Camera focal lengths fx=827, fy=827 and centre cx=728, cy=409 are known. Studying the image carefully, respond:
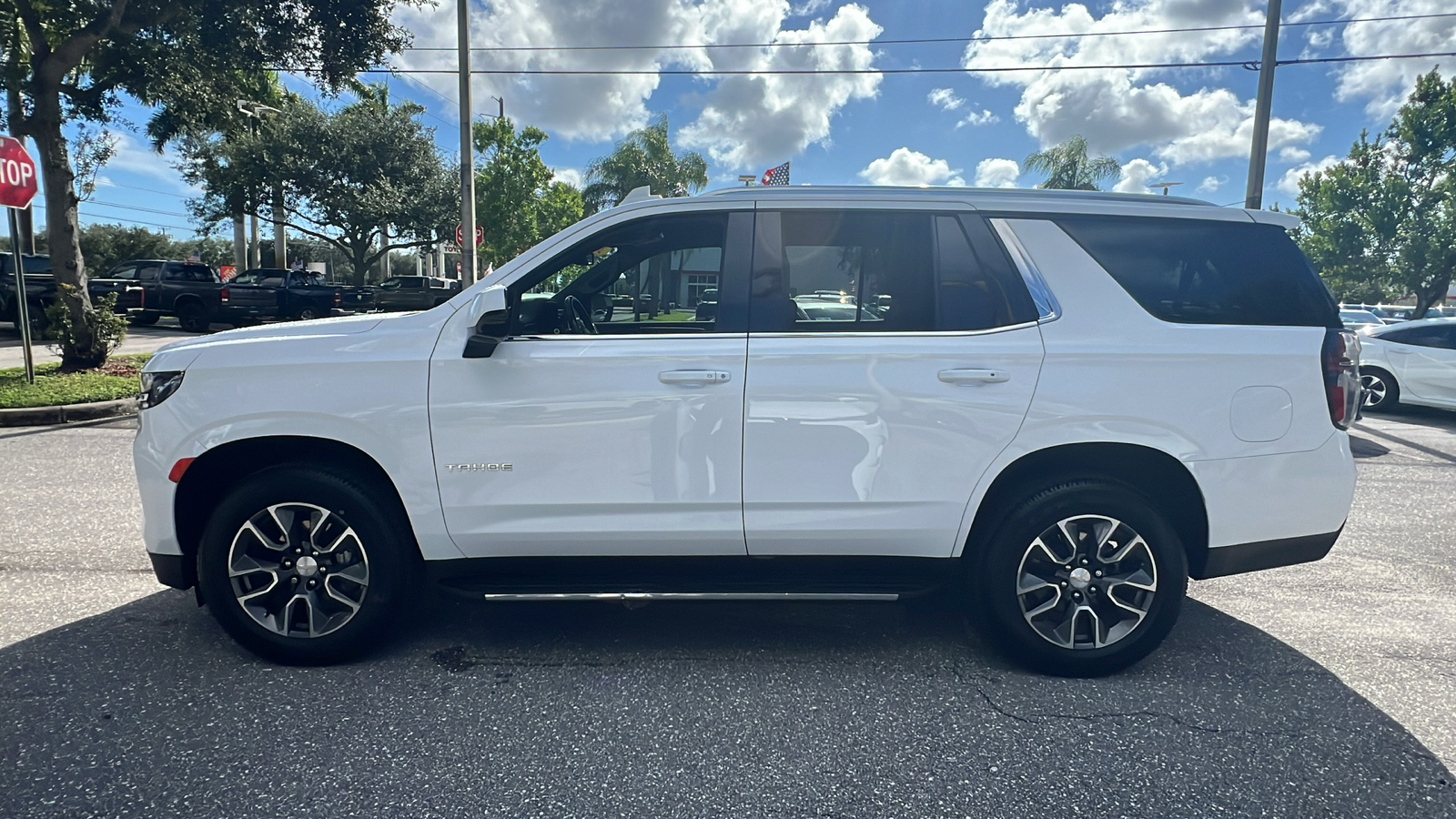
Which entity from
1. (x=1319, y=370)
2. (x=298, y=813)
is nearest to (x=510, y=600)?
(x=298, y=813)

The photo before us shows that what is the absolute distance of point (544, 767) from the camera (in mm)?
2650

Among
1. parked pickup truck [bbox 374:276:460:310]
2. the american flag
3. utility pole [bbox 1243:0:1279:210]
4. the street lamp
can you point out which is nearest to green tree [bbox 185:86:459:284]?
the street lamp

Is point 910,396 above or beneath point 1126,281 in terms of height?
beneath

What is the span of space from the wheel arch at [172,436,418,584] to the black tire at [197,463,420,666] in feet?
0.21

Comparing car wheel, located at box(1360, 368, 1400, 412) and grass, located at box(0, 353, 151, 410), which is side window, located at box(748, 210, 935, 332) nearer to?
grass, located at box(0, 353, 151, 410)

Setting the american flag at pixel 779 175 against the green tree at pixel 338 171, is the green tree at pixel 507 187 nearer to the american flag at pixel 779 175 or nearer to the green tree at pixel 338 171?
the green tree at pixel 338 171

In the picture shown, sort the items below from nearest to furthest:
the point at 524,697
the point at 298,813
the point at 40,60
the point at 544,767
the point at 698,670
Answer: the point at 298,813 < the point at 544,767 < the point at 524,697 < the point at 698,670 < the point at 40,60

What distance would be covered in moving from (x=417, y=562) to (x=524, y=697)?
2.36ft

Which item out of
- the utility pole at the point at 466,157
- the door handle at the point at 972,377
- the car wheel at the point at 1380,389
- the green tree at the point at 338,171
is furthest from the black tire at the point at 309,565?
the green tree at the point at 338,171

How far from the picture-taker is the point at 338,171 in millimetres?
29984

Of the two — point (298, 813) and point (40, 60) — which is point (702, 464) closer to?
point (298, 813)

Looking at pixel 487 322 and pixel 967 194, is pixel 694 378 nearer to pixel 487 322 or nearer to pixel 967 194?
pixel 487 322

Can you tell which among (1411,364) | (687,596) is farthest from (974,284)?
(1411,364)

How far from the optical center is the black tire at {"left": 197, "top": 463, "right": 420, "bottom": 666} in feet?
10.4
